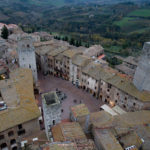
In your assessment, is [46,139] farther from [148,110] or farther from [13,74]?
[148,110]

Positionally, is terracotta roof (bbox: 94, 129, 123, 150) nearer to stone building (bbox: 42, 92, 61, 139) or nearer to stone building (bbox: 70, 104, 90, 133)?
stone building (bbox: 70, 104, 90, 133)

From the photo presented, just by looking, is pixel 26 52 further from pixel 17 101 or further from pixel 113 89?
pixel 113 89

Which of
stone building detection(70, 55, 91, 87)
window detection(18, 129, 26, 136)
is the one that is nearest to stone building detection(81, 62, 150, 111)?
stone building detection(70, 55, 91, 87)

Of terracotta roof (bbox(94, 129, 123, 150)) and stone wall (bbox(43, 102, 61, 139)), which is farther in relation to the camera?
terracotta roof (bbox(94, 129, 123, 150))

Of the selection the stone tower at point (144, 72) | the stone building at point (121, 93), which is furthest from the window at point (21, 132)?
the stone tower at point (144, 72)

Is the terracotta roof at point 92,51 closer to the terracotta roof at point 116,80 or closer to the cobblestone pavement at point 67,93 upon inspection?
the terracotta roof at point 116,80
